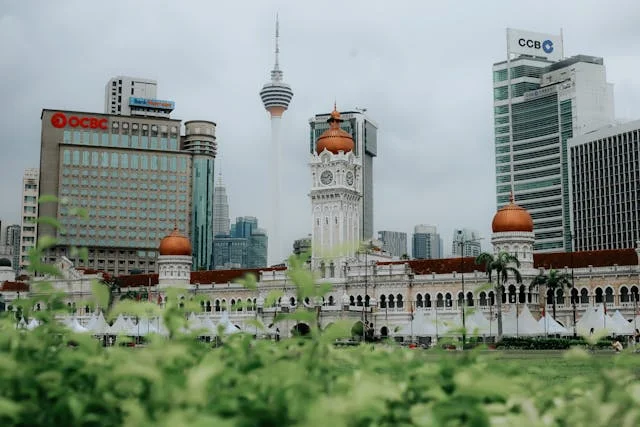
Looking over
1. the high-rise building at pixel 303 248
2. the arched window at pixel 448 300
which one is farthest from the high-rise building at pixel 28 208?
the arched window at pixel 448 300

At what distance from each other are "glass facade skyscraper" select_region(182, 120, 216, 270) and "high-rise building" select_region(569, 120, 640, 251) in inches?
2935

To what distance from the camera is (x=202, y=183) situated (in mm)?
182125

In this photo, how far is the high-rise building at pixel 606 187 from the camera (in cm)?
12962

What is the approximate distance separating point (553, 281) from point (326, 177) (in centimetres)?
2704

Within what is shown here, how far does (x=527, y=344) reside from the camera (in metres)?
56.7

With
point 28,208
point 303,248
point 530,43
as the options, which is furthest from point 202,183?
point 303,248

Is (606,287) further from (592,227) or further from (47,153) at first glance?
(47,153)

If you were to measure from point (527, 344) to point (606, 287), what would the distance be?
17.5 meters

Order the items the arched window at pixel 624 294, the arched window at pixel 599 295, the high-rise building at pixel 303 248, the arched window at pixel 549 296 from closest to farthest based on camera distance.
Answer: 1. the high-rise building at pixel 303 248
2. the arched window at pixel 624 294
3. the arched window at pixel 599 295
4. the arched window at pixel 549 296

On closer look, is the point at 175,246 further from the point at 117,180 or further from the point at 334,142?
the point at 117,180

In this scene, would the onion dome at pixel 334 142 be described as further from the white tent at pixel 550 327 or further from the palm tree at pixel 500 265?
the white tent at pixel 550 327

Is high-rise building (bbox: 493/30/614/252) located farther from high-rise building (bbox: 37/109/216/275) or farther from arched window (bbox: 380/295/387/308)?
arched window (bbox: 380/295/387/308)

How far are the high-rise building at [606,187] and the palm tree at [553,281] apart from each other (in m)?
60.3

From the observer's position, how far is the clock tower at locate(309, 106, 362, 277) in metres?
86.9
